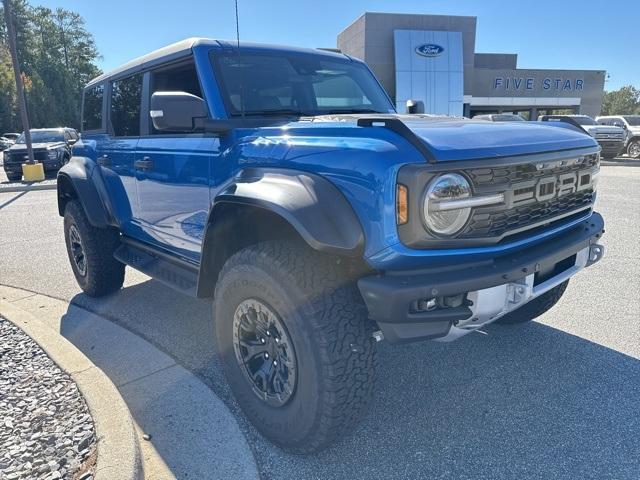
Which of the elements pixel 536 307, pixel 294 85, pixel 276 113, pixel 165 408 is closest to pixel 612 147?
pixel 536 307

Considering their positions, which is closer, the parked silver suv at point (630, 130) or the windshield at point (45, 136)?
the windshield at point (45, 136)

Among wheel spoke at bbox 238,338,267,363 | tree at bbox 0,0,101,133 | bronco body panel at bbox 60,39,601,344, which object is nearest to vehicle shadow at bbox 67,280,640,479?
wheel spoke at bbox 238,338,267,363

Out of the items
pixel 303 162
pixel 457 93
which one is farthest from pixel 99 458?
pixel 457 93

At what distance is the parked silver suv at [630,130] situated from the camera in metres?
19.4

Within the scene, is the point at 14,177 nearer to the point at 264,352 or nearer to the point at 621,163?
→ the point at 264,352

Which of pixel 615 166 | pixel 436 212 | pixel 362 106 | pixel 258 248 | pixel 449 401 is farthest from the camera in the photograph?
pixel 615 166

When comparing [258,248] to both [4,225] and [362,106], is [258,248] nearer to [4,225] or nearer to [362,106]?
[362,106]

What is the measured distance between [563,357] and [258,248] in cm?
221

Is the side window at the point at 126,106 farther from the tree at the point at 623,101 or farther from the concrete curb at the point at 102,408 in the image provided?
the tree at the point at 623,101

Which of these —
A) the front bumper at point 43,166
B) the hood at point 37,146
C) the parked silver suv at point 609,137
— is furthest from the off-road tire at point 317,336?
the parked silver suv at point 609,137

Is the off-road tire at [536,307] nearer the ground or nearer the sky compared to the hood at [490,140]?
nearer the ground

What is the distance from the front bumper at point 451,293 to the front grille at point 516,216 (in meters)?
0.13

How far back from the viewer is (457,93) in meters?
34.5

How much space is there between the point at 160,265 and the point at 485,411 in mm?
2464
